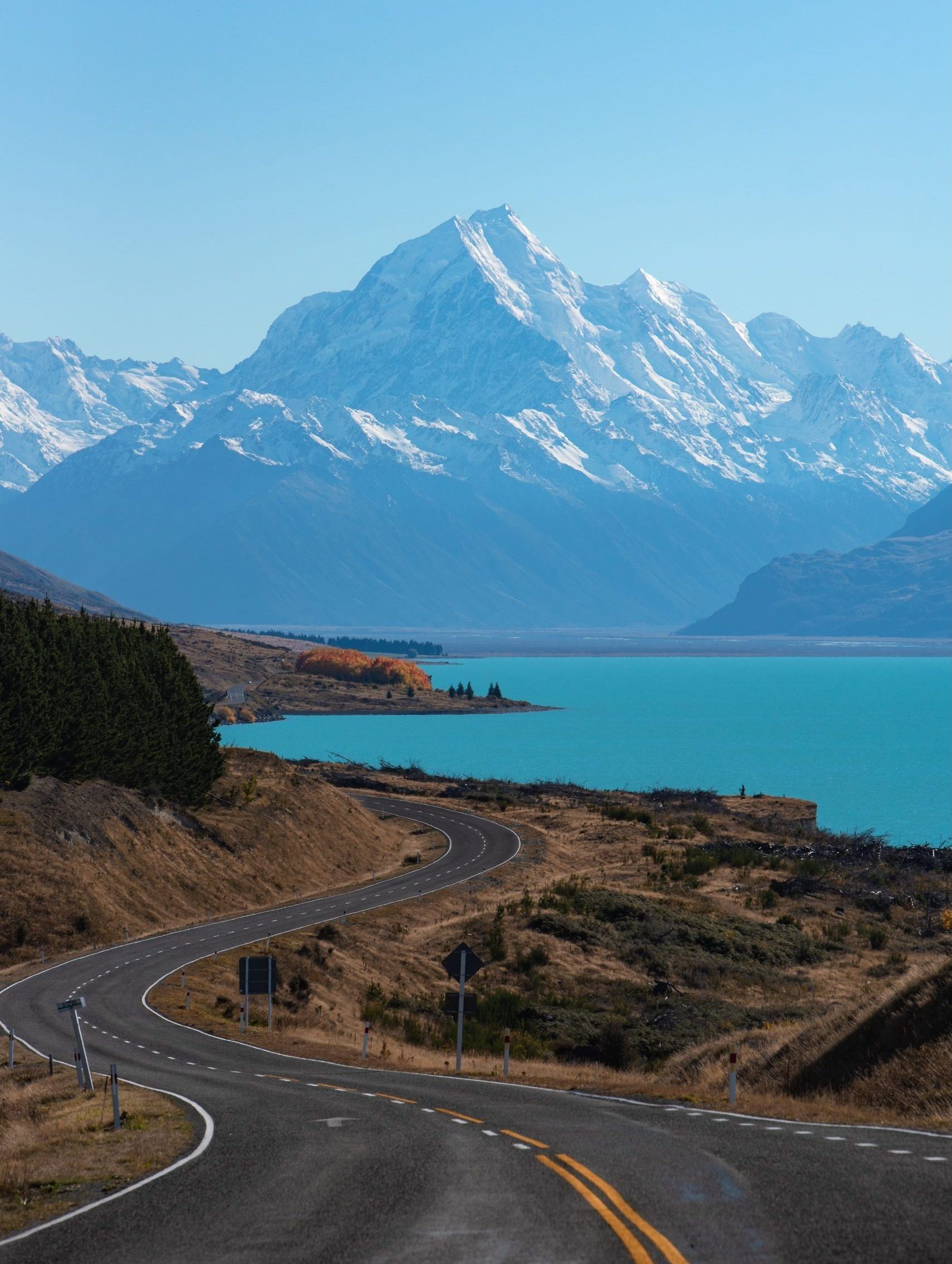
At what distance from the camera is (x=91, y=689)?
249ft

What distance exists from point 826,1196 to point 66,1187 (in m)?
9.57

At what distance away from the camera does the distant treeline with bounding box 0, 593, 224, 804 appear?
227ft

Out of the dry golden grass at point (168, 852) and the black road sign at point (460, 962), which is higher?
the black road sign at point (460, 962)

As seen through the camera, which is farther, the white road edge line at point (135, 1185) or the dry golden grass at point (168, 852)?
the dry golden grass at point (168, 852)

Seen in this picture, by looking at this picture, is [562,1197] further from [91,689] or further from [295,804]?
[295,804]

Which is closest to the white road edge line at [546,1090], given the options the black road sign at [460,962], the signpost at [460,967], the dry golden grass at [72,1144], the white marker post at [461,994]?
the white marker post at [461,994]

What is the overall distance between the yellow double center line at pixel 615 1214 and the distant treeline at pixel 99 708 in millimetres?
53920

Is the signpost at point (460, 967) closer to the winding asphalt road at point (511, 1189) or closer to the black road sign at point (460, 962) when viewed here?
the black road sign at point (460, 962)

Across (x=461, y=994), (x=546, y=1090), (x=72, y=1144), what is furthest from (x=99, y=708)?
(x=72, y=1144)

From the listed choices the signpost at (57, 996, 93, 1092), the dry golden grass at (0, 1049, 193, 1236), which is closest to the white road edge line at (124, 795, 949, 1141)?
the signpost at (57, 996, 93, 1092)

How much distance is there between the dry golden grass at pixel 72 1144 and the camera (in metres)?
17.6

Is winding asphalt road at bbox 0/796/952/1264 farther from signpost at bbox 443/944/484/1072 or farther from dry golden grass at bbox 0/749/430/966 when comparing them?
dry golden grass at bbox 0/749/430/966

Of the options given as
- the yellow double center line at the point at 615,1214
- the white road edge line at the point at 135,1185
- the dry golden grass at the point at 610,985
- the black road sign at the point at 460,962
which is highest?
the yellow double center line at the point at 615,1214

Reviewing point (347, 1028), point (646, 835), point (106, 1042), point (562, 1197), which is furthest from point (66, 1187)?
point (646, 835)
